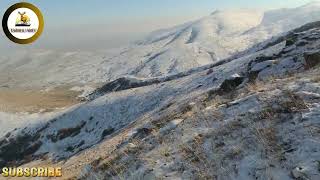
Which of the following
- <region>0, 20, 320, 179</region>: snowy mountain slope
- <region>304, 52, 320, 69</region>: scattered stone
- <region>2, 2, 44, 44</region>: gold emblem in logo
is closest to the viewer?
<region>0, 20, 320, 179</region>: snowy mountain slope

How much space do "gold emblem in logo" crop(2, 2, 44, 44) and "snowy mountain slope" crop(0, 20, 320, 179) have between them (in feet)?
27.2

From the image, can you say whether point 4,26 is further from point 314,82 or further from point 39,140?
point 39,140

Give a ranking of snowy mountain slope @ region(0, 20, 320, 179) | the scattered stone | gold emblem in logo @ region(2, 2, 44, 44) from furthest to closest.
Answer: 1. gold emblem in logo @ region(2, 2, 44, 44)
2. the scattered stone
3. snowy mountain slope @ region(0, 20, 320, 179)

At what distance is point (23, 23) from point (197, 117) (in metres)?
14.9

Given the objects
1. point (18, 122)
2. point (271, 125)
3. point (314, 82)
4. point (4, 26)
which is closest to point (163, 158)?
point (271, 125)

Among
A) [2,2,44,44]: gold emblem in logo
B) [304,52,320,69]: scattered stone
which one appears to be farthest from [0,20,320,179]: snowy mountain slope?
[2,2,44,44]: gold emblem in logo

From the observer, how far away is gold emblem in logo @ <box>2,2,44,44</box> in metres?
23.6

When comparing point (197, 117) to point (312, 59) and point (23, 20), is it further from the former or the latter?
point (23, 20)

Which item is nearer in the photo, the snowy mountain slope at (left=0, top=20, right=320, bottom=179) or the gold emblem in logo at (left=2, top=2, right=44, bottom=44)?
the snowy mountain slope at (left=0, top=20, right=320, bottom=179)

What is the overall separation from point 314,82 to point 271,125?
3.03m

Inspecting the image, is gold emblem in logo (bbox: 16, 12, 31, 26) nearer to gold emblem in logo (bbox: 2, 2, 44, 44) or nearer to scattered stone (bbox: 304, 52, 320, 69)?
gold emblem in logo (bbox: 2, 2, 44, 44)

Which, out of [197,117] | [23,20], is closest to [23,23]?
[23,20]

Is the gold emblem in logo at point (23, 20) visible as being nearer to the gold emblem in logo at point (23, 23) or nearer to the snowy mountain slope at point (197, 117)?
the gold emblem in logo at point (23, 23)

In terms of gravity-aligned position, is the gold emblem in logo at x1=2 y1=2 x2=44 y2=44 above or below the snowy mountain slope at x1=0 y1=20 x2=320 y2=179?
above
